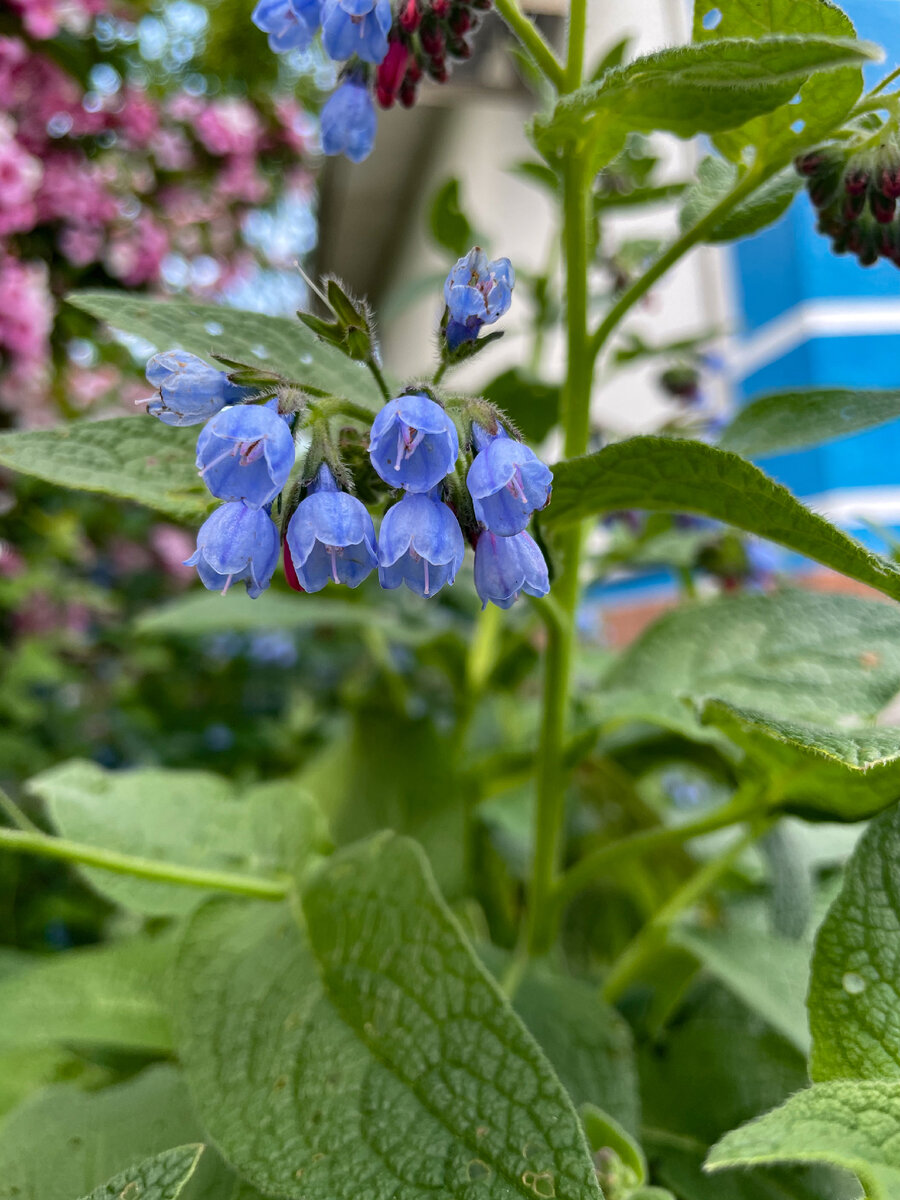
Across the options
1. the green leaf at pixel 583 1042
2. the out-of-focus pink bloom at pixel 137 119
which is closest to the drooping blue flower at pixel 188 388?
the green leaf at pixel 583 1042

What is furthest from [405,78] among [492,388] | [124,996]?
[124,996]

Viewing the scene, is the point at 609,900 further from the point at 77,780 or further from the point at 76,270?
the point at 76,270

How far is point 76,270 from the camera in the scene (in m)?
1.76

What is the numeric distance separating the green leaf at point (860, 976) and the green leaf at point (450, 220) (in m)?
0.66

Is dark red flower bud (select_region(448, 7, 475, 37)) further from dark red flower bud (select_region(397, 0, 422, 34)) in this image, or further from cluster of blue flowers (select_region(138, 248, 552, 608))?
cluster of blue flowers (select_region(138, 248, 552, 608))

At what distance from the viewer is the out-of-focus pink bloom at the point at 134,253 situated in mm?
1799

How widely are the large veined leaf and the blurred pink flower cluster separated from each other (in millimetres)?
1288

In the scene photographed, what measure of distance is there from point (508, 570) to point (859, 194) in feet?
0.81

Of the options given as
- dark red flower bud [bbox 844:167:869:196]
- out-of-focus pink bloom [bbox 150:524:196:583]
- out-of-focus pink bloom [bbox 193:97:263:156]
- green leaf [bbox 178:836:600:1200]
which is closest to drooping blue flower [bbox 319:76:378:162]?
dark red flower bud [bbox 844:167:869:196]

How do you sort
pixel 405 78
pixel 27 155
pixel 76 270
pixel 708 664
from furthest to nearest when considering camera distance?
pixel 76 270, pixel 27 155, pixel 708 664, pixel 405 78

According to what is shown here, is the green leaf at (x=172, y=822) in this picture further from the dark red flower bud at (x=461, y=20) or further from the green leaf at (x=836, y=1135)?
the dark red flower bud at (x=461, y=20)

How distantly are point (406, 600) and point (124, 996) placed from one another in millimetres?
1075

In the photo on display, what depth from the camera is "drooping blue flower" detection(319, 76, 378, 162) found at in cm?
45

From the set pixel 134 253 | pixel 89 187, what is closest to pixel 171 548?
pixel 134 253
